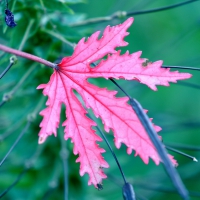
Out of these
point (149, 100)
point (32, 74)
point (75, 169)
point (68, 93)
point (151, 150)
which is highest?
point (149, 100)

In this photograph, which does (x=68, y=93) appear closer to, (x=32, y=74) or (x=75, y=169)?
(x=32, y=74)

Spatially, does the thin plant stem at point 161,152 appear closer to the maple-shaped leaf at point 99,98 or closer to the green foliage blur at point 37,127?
the maple-shaped leaf at point 99,98

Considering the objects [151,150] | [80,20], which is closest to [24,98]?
[80,20]

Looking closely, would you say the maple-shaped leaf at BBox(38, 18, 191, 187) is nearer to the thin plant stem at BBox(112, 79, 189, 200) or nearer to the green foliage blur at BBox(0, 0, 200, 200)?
the thin plant stem at BBox(112, 79, 189, 200)

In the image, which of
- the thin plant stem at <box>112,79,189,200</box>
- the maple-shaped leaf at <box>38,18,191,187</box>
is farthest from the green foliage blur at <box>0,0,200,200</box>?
the thin plant stem at <box>112,79,189,200</box>

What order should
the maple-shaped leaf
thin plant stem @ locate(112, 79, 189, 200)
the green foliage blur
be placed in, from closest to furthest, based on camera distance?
1. thin plant stem @ locate(112, 79, 189, 200)
2. the maple-shaped leaf
3. the green foliage blur
